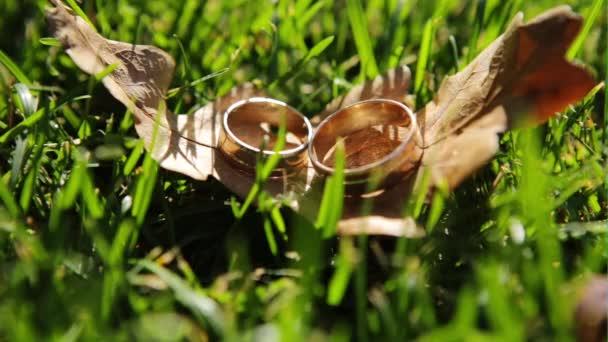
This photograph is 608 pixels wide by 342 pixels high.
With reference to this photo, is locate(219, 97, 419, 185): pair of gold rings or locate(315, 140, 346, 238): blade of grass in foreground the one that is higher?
locate(219, 97, 419, 185): pair of gold rings

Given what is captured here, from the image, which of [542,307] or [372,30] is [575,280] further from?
[372,30]

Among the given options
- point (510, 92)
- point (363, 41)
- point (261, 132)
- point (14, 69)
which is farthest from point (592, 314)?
point (14, 69)

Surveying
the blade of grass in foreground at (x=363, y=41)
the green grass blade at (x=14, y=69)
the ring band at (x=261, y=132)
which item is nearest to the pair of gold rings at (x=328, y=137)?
the ring band at (x=261, y=132)

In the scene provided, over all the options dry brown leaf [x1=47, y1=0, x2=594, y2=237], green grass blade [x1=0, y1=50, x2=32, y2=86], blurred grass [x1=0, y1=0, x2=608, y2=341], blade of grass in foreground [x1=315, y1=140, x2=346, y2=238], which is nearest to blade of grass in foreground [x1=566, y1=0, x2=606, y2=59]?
blurred grass [x1=0, y1=0, x2=608, y2=341]

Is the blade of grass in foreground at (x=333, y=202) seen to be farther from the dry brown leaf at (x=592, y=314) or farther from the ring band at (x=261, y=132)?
the dry brown leaf at (x=592, y=314)

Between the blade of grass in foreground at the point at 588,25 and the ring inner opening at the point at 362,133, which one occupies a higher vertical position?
the blade of grass in foreground at the point at 588,25

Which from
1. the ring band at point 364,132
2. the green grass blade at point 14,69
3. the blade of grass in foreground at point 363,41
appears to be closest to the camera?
the ring band at point 364,132

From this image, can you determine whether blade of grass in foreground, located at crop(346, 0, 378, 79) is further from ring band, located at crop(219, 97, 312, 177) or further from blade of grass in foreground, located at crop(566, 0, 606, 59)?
blade of grass in foreground, located at crop(566, 0, 606, 59)
